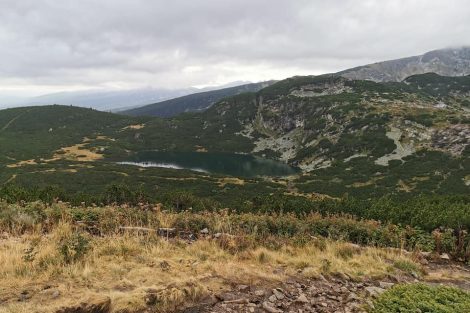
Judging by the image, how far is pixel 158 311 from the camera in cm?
627

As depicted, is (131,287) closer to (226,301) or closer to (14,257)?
(226,301)

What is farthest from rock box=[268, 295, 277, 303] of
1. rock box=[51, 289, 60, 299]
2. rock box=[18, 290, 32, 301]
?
rock box=[18, 290, 32, 301]

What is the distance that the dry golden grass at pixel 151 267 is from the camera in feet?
21.3

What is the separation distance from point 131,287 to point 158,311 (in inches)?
33.6

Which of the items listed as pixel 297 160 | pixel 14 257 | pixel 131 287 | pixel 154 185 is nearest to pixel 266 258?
pixel 131 287

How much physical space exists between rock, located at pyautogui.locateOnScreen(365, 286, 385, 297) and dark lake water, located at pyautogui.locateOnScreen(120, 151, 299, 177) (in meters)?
118

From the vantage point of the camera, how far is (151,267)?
25.8 ft

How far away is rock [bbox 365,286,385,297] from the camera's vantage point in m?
7.78

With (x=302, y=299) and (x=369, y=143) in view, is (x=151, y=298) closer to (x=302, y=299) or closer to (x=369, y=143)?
(x=302, y=299)

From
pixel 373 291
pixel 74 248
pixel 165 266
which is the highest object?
pixel 74 248

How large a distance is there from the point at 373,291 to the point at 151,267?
4586 mm

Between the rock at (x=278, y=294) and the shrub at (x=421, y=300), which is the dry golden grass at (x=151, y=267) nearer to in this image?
the rock at (x=278, y=294)

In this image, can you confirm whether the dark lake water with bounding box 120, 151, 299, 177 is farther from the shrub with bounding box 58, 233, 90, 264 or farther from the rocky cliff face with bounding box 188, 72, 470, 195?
the shrub with bounding box 58, 233, 90, 264

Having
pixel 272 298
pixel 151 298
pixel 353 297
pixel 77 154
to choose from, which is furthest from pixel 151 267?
pixel 77 154
